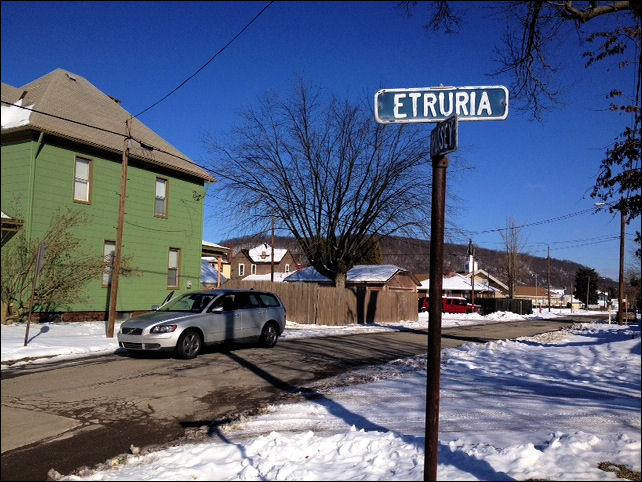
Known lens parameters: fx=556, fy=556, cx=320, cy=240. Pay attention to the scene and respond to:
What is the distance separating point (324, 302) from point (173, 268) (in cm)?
837

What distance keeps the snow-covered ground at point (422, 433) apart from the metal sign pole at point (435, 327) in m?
0.64

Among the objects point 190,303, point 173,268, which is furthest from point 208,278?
point 190,303

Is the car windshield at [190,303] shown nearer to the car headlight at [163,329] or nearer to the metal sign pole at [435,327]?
the car headlight at [163,329]

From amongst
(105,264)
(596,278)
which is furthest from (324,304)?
(596,278)

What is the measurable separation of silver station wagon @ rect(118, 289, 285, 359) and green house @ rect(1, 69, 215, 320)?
2.81 meters

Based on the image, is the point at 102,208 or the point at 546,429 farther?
the point at 102,208

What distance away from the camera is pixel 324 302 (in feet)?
95.6

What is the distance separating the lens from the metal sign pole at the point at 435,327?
3.69m

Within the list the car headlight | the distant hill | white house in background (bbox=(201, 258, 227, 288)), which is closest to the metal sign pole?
the car headlight

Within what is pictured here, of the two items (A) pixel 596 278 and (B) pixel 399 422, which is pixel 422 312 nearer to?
(B) pixel 399 422

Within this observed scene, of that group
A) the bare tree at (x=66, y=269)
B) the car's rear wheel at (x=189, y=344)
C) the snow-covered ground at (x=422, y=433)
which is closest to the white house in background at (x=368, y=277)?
the bare tree at (x=66, y=269)

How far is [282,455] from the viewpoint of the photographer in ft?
16.5

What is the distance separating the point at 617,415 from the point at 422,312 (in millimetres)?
44024

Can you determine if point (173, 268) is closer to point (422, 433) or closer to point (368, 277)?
point (422, 433)
